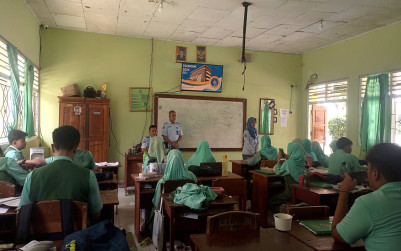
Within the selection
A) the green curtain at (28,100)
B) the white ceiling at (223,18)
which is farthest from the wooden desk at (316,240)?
the green curtain at (28,100)

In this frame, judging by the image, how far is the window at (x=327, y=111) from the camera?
6621mm

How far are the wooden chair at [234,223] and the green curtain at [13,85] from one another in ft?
11.3

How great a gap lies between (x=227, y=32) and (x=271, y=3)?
164 centimetres

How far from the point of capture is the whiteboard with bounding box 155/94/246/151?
6.80 m

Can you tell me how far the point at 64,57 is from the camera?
612 centimetres

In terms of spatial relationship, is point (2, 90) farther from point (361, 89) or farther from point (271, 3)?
point (361, 89)

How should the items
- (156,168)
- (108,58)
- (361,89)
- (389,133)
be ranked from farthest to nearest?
(108,58) → (361,89) → (389,133) → (156,168)

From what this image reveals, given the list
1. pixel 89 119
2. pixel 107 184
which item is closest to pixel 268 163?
pixel 107 184

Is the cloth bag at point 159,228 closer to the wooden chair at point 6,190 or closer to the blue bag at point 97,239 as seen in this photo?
the wooden chair at point 6,190

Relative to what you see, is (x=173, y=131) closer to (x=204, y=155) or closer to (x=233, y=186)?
(x=204, y=155)

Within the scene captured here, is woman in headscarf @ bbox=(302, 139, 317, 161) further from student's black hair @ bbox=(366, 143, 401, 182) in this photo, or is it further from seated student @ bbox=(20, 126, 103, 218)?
seated student @ bbox=(20, 126, 103, 218)

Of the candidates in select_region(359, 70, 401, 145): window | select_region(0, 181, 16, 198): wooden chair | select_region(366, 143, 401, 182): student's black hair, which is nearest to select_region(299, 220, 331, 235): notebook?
select_region(366, 143, 401, 182): student's black hair

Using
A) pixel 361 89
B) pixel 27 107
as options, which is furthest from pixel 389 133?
pixel 27 107

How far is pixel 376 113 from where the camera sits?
17.9ft
